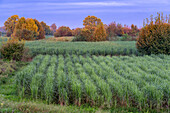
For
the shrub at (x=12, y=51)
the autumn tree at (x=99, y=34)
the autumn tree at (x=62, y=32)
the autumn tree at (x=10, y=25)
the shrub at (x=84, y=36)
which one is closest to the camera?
the shrub at (x=12, y=51)

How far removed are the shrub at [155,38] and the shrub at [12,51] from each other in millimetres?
10811

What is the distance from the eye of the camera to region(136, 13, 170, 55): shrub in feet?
47.1

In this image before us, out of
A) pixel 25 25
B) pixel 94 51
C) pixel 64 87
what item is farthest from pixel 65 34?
pixel 64 87

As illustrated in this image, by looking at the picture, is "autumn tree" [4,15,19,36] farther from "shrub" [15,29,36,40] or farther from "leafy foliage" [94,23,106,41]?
"leafy foliage" [94,23,106,41]

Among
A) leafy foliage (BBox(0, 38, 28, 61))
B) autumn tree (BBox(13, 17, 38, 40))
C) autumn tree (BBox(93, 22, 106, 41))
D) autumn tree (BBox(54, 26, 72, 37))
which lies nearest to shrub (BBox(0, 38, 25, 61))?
leafy foliage (BBox(0, 38, 28, 61))

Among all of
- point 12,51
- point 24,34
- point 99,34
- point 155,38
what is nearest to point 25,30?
point 24,34

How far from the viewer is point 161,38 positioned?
14.5 meters

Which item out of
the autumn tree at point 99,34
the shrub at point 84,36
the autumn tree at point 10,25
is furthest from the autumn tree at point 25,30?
the autumn tree at point 10,25

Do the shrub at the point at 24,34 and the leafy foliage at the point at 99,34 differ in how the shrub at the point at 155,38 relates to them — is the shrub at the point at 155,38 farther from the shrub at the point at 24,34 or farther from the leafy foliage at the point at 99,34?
the shrub at the point at 24,34

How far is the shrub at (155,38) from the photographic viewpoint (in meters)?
14.4

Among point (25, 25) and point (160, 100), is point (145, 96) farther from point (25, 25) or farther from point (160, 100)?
point (25, 25)

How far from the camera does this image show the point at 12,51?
14.4 m

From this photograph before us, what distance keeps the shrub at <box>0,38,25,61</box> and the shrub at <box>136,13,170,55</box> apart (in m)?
10.8

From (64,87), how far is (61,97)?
24.8 inches
